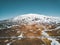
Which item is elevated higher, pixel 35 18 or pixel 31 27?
pixel 35 18

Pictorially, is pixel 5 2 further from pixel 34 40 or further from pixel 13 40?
pixel 34 40

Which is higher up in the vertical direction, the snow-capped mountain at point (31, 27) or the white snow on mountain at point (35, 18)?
the white snow on mountain at point (35, 18)

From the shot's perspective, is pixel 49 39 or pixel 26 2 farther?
pixel 26 2

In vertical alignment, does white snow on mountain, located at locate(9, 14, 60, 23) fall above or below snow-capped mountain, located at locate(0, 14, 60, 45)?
above

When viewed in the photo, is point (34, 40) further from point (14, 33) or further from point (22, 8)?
point (22, 8)

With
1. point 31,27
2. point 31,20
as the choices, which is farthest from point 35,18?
point 31,27

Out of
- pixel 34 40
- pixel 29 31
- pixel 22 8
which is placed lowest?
pixel 34 40

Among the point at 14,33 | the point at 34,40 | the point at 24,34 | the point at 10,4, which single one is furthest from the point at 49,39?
the point at 10,4

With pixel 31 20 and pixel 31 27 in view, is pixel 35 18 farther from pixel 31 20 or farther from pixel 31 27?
pixel 31 27

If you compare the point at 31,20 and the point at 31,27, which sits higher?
the point at 31,20

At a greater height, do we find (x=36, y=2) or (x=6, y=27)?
(x=36, y=2)
